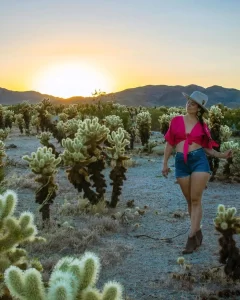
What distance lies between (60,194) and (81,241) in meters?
4.32

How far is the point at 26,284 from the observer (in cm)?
205

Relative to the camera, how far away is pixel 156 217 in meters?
9.18

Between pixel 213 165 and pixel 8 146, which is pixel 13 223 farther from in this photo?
pixel 8 146

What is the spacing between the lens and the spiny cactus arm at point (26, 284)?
2049mm

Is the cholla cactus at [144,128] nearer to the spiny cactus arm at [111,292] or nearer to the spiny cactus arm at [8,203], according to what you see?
the spiny cactus arm at [8,203]

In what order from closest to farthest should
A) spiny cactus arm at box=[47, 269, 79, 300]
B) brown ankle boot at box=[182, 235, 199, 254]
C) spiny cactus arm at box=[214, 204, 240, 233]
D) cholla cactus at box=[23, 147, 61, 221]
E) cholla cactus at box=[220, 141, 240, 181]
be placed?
spiny cactus arm at box=[47, 269, 79, 300]
spiny cactus arm at box=[214, 204, 240, 233]
brown ankle boot at box=[182, 235, 199, 254]
cholla cactus at box=[23, 147, 61, 221]
cholla cactus at box=[220, 141, 240, 181]

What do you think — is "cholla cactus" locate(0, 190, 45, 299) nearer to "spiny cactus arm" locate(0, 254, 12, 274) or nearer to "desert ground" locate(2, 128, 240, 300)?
"spiny cactus arm" locate(0, 254, 12, 274)

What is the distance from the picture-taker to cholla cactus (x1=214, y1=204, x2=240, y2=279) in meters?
5.71

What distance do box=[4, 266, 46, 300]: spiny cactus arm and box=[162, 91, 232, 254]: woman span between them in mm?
4812

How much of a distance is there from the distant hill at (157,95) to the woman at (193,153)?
15284cm

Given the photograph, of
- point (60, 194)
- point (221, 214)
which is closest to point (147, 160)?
point (60, 194)

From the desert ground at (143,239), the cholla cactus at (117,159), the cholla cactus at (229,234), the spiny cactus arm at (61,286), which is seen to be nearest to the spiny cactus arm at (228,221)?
the cholla cactus at (229,234)

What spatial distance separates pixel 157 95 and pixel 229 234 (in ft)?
586

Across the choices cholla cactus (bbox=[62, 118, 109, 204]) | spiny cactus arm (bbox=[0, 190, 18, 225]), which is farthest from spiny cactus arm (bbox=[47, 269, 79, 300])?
cholla cactus (bbox=[62, 118, 109, 204])
